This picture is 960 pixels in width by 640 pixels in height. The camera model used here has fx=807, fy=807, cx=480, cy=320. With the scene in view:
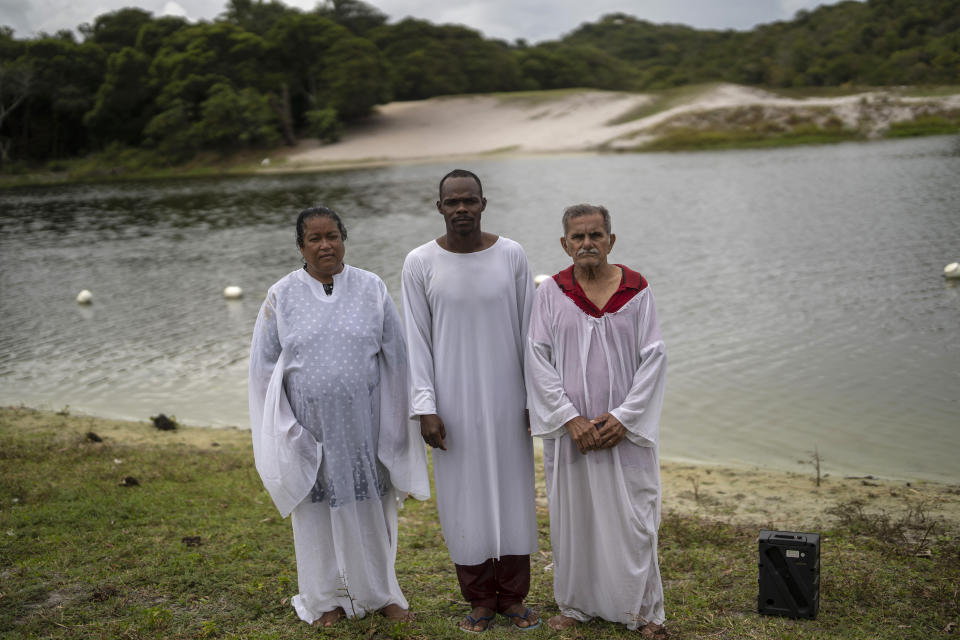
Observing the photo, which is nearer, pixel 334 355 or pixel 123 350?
pixel 334 355

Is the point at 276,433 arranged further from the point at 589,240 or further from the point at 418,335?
the point at 589,240

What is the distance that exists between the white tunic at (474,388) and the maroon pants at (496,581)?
7 centimetres

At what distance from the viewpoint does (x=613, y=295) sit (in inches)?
130

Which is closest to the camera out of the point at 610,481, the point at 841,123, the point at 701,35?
the point at 610,481

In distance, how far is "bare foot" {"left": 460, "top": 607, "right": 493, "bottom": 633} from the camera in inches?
135

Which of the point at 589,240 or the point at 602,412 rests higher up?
the point at 589,240

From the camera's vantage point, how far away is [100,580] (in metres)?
3.89

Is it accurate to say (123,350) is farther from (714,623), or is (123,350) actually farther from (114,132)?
(114,132)

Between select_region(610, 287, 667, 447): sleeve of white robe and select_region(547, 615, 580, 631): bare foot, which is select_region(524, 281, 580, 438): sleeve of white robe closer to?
select_region(610, 287, 667, 447): sleeve of white robe

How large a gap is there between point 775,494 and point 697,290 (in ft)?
23.3

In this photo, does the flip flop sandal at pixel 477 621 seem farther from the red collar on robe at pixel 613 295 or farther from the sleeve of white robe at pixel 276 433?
the red collar on robe at pixel 613 295

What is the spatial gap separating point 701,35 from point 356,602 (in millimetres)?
94773

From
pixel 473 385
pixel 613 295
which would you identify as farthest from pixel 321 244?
pixel 613 295

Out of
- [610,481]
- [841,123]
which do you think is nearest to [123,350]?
[610,481]
